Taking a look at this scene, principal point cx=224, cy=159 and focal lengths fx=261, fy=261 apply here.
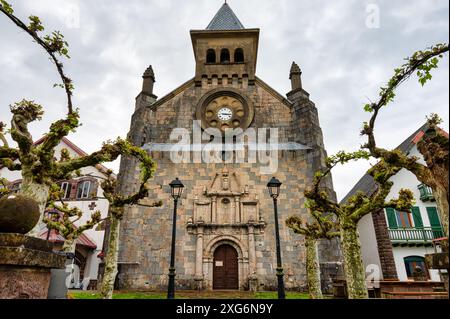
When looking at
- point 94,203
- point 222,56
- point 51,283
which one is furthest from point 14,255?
point 222,56

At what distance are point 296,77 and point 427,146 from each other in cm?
1830

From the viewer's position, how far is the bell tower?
69.3 ft

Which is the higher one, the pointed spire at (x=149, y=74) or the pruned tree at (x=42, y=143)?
the pointed spire at (x=149, y=74)

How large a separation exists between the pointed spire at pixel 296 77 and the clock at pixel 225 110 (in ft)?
12.8

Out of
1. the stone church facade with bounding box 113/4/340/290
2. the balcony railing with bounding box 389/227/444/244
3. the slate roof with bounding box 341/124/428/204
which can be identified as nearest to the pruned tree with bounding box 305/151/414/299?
the slate roof with bounding box 341/124/428/204

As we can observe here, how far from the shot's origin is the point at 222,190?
56.8ft

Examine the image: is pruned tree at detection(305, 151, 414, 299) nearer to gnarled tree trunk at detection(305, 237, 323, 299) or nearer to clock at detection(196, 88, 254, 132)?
gnarled tree trunk at detection(305, 237, 323, 299)

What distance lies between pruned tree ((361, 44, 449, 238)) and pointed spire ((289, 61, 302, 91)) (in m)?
14.7

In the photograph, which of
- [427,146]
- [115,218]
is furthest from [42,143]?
[427,146]

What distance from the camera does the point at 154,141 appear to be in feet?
62.2

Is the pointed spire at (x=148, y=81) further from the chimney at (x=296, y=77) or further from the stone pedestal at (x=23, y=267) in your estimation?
the stone pedestal at (x=23, y=267)

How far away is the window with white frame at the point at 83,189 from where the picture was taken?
74.3 ft

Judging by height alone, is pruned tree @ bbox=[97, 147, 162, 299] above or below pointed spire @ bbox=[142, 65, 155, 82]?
below

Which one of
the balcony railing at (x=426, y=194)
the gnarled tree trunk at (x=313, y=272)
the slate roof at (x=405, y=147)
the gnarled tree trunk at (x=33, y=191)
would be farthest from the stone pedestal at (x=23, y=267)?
the balcony railing at (x=426, y=194)
